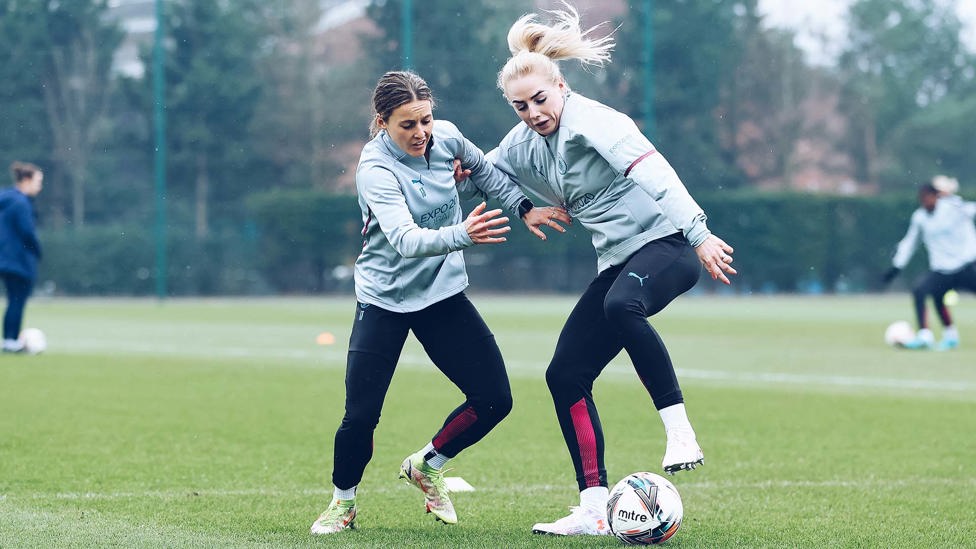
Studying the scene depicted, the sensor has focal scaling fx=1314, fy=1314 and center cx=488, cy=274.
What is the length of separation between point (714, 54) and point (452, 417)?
2467 centimetres

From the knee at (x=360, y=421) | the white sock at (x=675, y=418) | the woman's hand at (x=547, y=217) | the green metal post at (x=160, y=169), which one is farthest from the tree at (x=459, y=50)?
the white sock at (x=675, y=418)

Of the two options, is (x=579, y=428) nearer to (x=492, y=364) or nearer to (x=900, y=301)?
(x=492, y=364)

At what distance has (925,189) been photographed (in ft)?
48.2

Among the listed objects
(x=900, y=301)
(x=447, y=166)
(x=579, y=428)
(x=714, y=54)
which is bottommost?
(x=900, y=301)

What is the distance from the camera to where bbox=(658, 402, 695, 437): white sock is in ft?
16.0

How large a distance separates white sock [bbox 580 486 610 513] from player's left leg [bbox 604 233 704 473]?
47 cm

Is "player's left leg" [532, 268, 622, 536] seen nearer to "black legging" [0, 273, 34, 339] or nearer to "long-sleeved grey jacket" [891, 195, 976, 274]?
"black legging" [0, 273, 34, 339]

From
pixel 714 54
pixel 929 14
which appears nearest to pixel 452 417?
pixel 714 54

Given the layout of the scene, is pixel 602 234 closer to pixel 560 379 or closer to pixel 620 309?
pixel 620 309

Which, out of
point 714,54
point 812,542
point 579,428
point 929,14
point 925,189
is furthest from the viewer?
point 929,14

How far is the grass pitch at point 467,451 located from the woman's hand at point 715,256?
1017mm

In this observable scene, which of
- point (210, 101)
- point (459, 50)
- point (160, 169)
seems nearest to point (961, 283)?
point (459, 50)

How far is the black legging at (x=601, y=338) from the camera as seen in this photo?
16.5 ft

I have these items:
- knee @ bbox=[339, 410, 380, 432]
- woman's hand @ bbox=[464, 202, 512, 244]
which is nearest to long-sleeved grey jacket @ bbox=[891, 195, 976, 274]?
knee @ bbox=[339, 410, 380, 432]
